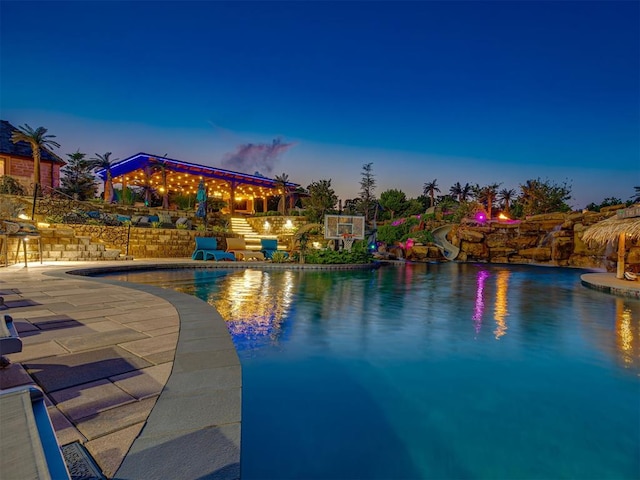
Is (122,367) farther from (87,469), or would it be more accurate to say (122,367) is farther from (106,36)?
(106,36)

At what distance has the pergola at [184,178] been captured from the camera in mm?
24953

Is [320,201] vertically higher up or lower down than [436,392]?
higher up

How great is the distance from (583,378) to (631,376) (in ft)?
1.76

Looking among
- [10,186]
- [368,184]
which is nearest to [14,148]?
[10,186]

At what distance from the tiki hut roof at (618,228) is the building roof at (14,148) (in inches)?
1205

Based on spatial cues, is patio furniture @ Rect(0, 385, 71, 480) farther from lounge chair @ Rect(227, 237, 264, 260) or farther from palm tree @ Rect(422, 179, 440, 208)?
palm tree @ Rect(422, 179, 440, 208)

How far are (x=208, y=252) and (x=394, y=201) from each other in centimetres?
3100

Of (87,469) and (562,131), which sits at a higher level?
(562,131)

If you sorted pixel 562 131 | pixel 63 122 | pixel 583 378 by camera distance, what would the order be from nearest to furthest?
1. pixel 583 378
2. pixel 63 122
3. pixel 562 131

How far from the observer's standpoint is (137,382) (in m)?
2.29

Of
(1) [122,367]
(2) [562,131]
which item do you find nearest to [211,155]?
(2) [562,131]

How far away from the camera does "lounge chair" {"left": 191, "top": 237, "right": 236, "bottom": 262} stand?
1451 cm

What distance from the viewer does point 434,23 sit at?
16.4m

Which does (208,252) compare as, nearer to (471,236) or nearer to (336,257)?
(336,257)
